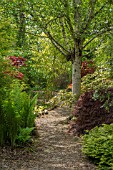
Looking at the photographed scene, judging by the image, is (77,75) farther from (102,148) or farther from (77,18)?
(102,148)

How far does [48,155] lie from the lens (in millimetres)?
4254

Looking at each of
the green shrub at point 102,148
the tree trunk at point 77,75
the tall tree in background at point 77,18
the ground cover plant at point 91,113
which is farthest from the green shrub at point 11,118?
the tree trunk at point 77,75

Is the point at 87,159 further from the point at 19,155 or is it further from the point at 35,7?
the point at 35,7

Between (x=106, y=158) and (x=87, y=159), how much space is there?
16.9 inches

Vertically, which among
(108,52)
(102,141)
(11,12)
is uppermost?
(11,12)

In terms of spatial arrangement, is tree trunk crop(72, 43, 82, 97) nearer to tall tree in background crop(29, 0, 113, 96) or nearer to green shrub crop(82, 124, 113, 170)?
tall tree in background crop(29, 0, 113, 96)

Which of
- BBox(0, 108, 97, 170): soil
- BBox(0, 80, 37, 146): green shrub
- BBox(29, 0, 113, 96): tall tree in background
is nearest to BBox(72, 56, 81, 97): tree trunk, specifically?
BBox(29, 0, 113, 96): tall tree in background

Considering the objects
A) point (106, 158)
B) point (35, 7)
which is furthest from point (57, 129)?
point (35, 7)

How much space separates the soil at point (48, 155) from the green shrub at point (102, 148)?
133mm

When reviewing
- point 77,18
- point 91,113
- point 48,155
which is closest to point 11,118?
point 48,155

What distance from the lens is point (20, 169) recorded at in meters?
3.52

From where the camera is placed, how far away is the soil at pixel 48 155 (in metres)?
3.74

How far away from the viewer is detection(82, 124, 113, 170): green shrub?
384 centimetres

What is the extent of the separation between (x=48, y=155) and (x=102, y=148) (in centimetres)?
87
